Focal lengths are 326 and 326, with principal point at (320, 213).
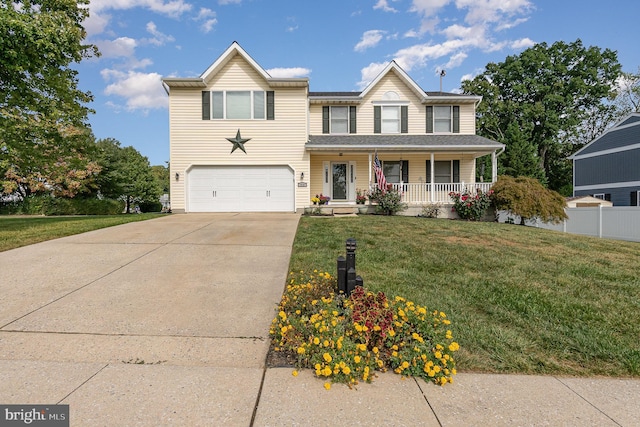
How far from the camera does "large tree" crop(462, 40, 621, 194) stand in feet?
108

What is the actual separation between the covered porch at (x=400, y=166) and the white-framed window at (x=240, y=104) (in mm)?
2907

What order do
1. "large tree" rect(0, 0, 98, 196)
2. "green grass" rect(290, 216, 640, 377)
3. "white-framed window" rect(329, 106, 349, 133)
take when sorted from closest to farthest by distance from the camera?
"green grass" rect(290, 216, 640, 377), "large tree" rect(0, 0, 98, 196), "white-framed window" rect(329, 106, 349, 133)

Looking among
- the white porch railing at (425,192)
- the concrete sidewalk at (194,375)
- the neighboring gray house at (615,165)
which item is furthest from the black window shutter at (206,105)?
the neighboring gray house at (615,165)

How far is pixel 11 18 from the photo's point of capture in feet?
29.1

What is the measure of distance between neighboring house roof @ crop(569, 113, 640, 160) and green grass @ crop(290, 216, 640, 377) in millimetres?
20176

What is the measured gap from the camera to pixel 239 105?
15469 millimetres

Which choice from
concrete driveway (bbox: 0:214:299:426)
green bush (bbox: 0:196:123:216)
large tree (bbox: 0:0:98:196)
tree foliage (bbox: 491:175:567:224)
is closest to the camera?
concrete driveway (bbox: 0:214:299:426)

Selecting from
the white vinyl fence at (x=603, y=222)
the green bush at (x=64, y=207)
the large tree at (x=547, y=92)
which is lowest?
the white vinyl fence at (x=603, y=222)

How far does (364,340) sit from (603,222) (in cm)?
1571

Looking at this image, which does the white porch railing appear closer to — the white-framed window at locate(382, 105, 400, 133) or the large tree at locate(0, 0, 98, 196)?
the white-framed window at locate(382, 105, 400, 133)

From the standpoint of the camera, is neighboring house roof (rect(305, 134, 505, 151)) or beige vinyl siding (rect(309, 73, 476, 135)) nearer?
neighboring house roof (rect(305, 134, 505, 151))

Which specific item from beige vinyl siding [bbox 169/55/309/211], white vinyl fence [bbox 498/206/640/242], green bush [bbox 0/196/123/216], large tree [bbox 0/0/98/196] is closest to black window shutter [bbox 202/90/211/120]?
beige vinyl siding [bbox 169/55/309/211]

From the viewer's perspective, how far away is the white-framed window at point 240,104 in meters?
15.4

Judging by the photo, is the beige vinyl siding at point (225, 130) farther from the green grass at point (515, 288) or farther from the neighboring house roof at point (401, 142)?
the green grass at point (515, 288)
